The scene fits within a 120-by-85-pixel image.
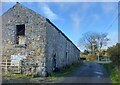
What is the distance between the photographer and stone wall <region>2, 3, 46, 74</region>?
21031 millimetres

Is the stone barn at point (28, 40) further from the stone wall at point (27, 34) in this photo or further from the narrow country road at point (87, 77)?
the narrow country road at point (87, 77)

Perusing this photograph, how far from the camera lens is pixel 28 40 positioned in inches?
851

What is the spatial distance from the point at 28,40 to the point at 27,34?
0.56 metres

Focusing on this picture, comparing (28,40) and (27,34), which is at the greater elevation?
(27,34)

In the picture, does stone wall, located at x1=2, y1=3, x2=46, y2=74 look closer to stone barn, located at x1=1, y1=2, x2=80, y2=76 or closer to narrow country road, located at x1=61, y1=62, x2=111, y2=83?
stone barn, located at x1=1, y1=2, x2=80, y2=76

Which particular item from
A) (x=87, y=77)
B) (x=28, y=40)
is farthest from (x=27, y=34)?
(x=87, y=77)

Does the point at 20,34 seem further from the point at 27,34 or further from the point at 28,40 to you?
the point at 28,40

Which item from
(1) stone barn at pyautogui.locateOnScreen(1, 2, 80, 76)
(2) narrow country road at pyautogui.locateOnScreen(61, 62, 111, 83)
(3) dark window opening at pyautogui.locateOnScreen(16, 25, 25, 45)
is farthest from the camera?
(3) dark window opening at pyautogui.locateOnScreen(16, 25, 25, 45)

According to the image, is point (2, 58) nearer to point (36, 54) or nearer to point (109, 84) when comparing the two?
point (36, 54)

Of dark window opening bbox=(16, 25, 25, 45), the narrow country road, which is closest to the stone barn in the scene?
dark window opening bbox=(16, 25, 25, 45)

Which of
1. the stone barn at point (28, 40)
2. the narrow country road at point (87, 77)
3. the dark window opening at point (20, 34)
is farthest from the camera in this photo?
the dark window opening at point (20, 34)

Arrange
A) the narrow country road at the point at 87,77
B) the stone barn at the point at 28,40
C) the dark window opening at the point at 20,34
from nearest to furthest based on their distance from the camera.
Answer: the narrow country road at the point at 87,77 → the stone barn at the point at 28,40 → the dark window opening at the point at 20,34

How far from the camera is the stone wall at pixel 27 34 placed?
2103cm

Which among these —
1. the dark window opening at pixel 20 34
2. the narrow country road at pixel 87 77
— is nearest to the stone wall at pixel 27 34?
the dark window opening at pixel 20 34
